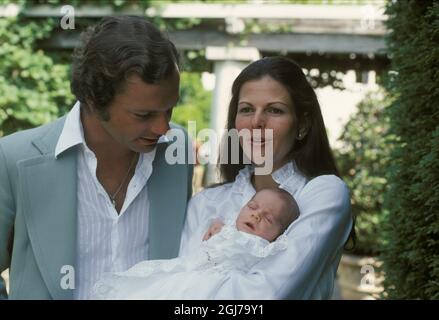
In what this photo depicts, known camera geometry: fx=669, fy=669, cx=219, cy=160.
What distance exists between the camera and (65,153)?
223 centimetres

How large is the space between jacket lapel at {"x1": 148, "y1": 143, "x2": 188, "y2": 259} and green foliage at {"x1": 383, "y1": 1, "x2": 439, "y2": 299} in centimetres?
97

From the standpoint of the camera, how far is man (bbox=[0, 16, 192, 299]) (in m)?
2.14

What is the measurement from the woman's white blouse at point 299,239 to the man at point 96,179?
131mm

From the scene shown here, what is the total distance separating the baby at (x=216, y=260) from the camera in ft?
6.46

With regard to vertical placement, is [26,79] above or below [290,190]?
above

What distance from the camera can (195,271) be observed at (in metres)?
2.03

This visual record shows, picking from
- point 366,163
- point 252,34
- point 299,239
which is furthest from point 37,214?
point 366,163

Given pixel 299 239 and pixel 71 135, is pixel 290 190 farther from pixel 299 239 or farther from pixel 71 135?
pixel 71 135

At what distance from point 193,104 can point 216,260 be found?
38.4ft

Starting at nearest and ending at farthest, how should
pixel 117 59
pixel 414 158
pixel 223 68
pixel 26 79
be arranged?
pixel 117 59, pixel 414 158, pixel 223 68, pixel 26 79

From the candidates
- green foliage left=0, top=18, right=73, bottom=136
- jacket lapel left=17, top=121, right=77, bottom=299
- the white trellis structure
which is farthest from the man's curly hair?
green foliage left=0, top=18, right=73, bottom=136

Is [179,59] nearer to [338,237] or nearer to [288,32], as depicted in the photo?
[338,237]

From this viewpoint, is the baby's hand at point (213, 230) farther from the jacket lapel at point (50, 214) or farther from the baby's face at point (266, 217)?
the jacket lapel at point (50, 214)
